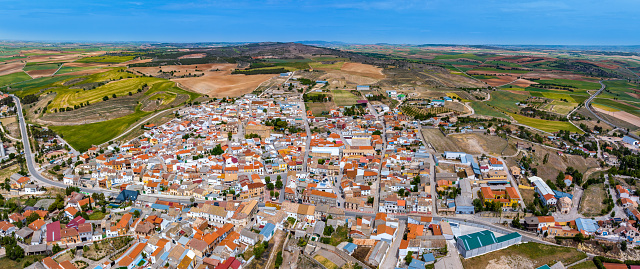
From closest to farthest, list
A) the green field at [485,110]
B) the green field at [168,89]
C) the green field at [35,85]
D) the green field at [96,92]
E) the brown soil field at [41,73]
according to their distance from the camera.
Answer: the green field at [485,110]
the green field at [96,92]
the green field at [168,89]
the green field at [35,85]
the brown soil field at [41,73]

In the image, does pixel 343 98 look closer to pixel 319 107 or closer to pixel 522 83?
Answer: pixel 319 107

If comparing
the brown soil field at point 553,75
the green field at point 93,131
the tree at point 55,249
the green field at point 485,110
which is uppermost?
the brown soil field at point 553,75

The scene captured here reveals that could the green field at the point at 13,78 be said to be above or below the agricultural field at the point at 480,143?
above

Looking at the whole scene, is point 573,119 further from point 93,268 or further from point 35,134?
point 35,134

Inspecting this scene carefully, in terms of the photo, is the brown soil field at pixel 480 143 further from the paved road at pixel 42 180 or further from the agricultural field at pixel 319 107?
the paved road at pixel 42 180

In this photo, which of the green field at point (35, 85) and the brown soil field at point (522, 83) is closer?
the green field at point (35, 85)

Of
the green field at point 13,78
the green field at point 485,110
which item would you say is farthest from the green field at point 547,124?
the green field at point 13,78
